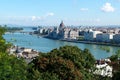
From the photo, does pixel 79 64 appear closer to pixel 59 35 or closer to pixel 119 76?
pixel 119 76

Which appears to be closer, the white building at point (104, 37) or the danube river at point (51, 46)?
the danube river at point (51, 46)

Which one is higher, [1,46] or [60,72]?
[1,46]

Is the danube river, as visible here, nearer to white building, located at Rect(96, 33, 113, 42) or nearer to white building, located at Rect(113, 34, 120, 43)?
white building, located at Rect(113, 34, 120, 43)

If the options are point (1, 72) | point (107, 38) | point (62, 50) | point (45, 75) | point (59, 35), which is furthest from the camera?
point (59, 35)

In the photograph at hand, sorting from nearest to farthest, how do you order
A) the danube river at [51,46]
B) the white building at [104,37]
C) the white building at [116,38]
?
the danube river at [51,46] < the white building at [116,38] < the white building at [104,37]

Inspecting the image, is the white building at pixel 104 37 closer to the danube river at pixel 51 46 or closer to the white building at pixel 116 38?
the white building at pixel 116 38

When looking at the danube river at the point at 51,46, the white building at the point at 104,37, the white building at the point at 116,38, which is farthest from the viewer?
the white building at the point at 104,37

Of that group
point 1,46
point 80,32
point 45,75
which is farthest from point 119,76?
point 80,32

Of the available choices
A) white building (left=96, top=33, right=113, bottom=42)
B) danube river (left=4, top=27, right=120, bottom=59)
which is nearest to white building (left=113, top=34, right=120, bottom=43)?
white building (left=96, top=33, right=113, bottom=42)

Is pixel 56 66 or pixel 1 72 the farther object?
pixel 56 66

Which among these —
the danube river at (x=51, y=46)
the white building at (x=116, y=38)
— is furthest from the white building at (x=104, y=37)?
the danube river at (x=51, y=46)

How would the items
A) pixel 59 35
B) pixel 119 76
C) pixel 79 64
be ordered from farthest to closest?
pixel 59 35 → pixel 79 64 → pixel 119 76
